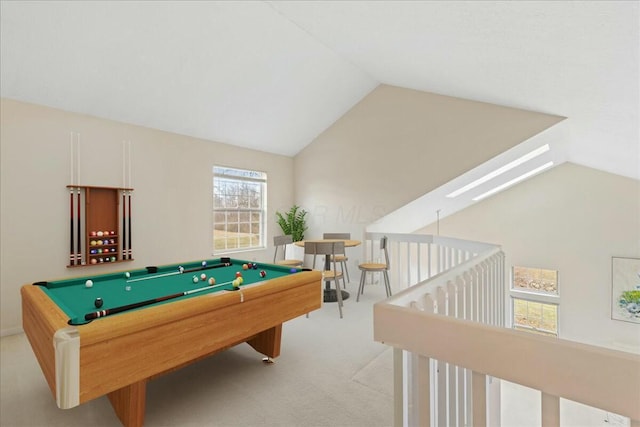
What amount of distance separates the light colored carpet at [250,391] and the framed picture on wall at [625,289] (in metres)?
5.39

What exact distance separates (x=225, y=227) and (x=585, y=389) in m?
5.39

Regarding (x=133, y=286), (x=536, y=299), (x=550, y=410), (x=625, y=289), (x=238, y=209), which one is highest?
(x=238, y=209)

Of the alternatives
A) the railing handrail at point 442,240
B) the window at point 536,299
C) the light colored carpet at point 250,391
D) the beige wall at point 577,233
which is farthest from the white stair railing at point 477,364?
the window at point 536,299

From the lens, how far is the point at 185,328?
5.50 feet

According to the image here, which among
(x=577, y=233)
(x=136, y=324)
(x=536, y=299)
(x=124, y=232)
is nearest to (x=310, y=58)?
(x=124, y=232)

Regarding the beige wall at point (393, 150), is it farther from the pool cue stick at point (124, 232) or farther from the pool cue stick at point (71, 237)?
the pool cue stick at point (71, 237)

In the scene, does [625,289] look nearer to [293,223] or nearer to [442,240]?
[442,240]

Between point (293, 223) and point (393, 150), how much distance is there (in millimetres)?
2459

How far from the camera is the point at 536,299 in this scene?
644 centimetres

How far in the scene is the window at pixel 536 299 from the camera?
6297 mm

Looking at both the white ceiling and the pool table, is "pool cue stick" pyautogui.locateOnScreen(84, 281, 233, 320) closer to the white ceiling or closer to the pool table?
the pool table

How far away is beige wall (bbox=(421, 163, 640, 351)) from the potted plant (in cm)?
405

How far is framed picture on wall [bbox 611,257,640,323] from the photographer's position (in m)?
5.39

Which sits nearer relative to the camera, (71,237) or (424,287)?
(424,287)
